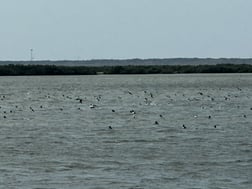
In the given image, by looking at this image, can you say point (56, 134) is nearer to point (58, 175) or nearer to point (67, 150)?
point (67, 150)

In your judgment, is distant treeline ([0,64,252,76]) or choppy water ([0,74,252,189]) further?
distant treeline ([0,64,252,76])

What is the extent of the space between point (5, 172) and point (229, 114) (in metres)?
22.7

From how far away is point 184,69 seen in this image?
190m

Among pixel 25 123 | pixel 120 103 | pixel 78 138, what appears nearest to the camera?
pixel 78 138

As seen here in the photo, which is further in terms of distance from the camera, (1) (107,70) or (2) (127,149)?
(1) (107,70)

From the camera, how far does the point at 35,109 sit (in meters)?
53.2

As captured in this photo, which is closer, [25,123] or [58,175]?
[58,175]

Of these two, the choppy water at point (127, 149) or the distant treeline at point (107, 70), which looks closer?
the choppy water at point (127, 149)

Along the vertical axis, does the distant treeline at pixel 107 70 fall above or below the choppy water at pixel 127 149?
below

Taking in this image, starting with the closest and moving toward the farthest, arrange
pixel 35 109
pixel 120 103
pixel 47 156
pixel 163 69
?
pixel 47 156
pixel 35 109
pixel 120 103
pixel 163 69

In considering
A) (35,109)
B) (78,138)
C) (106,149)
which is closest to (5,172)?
(106,149)

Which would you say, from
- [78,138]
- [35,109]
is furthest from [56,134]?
[35,109]

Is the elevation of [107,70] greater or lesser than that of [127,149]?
lesser

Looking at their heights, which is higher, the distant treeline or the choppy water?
the choppy water
